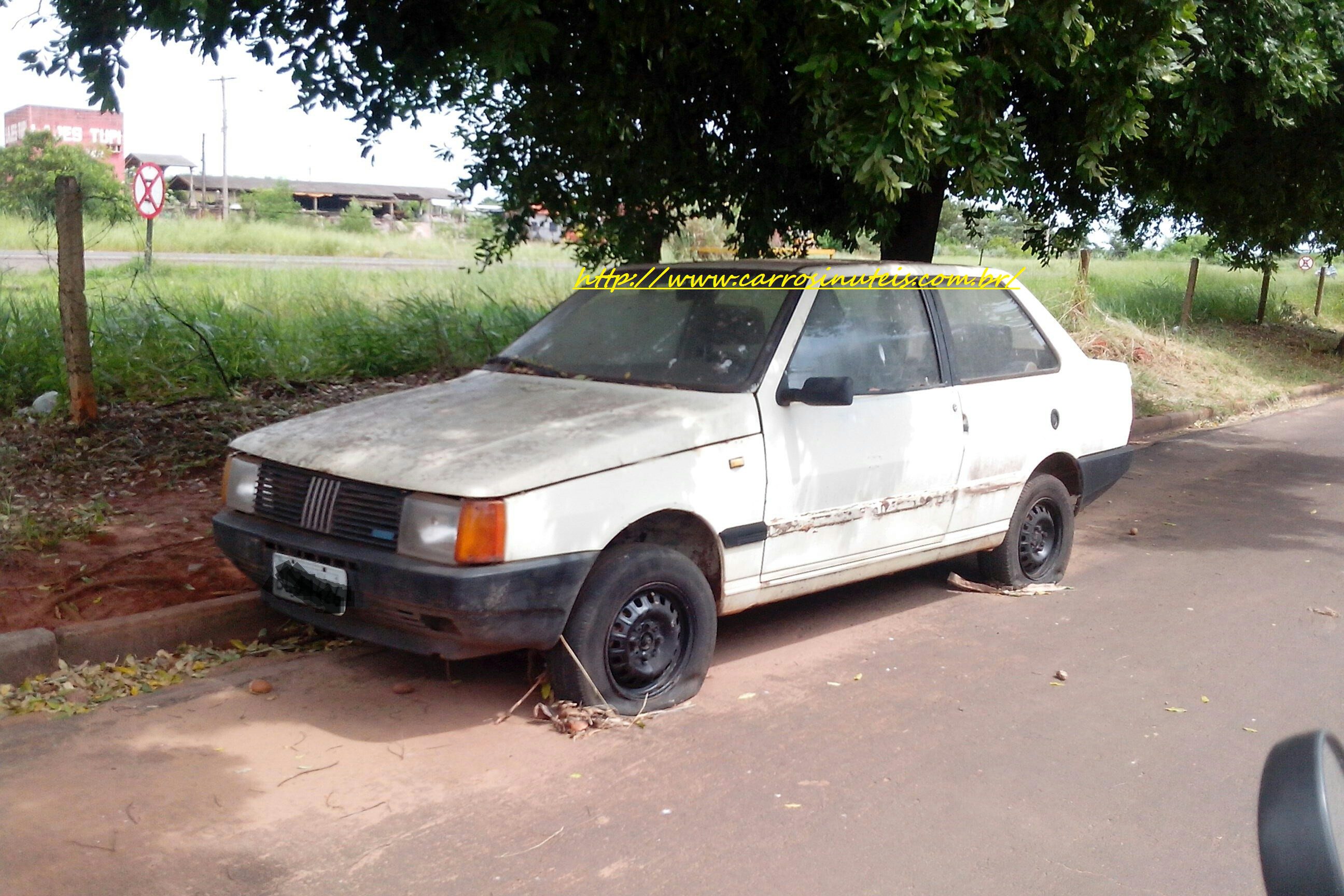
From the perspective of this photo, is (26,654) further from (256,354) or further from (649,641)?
(256,354)

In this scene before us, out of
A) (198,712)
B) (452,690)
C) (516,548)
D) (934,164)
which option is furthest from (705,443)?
(934,164)

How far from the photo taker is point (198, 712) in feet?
15.0

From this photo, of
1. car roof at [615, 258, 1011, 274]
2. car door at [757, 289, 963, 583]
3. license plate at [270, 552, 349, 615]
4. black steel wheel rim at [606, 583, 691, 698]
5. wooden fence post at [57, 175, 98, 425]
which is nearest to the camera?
license plate at [270, 552, 349, 615]

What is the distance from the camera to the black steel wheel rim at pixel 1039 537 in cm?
645

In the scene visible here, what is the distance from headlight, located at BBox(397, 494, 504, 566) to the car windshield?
130 cm

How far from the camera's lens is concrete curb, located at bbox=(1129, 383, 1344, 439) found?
12562mm

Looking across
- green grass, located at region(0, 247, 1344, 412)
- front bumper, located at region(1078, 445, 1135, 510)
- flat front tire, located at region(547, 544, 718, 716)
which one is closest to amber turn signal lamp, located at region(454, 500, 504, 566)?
flat front tire, located at region(547, 544, 718, 716)

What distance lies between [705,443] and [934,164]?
10.7 ft

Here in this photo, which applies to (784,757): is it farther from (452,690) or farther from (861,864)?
(452,690)

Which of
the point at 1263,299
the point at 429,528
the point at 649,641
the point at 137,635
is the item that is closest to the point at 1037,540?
the point at 649,641

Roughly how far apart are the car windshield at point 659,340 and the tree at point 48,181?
3.30 meters

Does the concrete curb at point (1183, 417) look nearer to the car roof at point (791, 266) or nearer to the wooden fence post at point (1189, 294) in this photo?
the wooden fence post at point (1189, 294)

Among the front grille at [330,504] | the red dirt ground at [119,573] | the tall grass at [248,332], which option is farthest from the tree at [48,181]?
the front grille at [330,504]

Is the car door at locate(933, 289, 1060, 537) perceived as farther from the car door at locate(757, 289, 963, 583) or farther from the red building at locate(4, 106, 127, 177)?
the red building at locate(4, 106, 127, 177)
